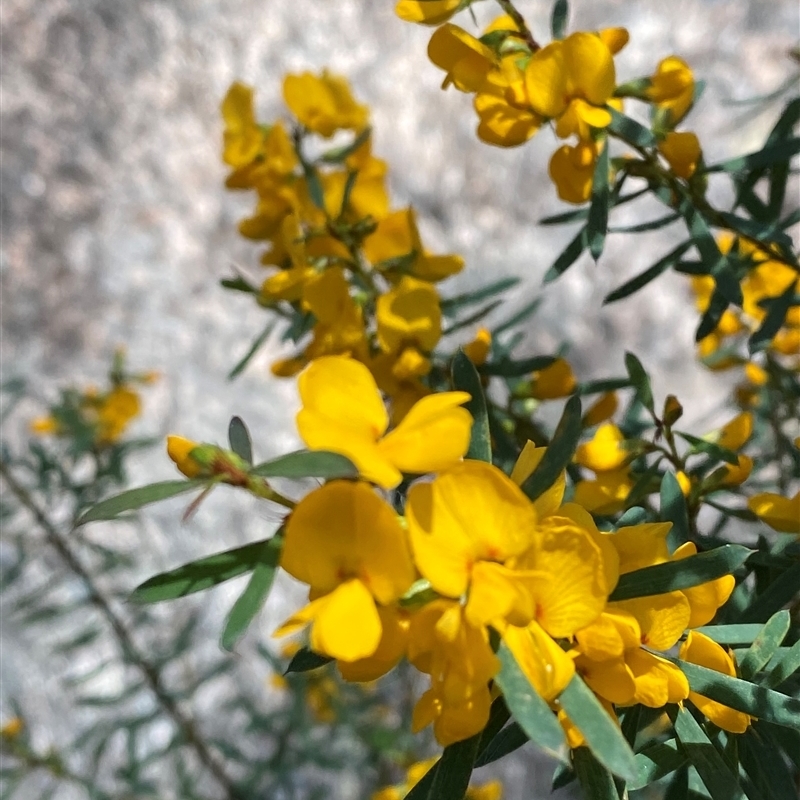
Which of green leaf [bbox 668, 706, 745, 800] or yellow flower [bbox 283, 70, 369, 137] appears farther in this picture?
yellow flower [bbox 283, 70, 369, 137]

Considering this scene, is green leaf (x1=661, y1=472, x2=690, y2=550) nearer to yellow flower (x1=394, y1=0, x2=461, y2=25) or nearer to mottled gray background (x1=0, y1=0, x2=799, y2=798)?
yellow flower (x1=394, y1=0, x2=461, y2=25)

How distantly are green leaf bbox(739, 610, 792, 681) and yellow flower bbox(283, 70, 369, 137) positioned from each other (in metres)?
0.75

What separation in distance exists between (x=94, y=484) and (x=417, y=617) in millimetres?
1135

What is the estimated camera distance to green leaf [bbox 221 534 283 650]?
1.33 feet

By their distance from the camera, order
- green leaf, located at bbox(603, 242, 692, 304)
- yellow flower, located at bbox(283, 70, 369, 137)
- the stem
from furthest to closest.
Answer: the stem
yellow flower, located at bbox(283, 70, 369, 137)
green leaf, located at bbox(603, 242, 692, 304)

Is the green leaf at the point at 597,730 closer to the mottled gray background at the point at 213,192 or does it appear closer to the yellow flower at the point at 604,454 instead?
the yellow flower at the point at 604,454

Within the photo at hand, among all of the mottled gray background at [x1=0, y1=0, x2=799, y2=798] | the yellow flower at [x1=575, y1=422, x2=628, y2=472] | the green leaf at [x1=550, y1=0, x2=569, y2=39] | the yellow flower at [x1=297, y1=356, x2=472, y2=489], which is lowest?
the yellow flower at [x1=297, y1=356, x2=472, y2=489]

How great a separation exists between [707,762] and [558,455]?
223mm

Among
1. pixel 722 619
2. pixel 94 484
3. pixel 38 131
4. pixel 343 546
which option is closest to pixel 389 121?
pixel 38 131

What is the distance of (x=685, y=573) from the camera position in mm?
464

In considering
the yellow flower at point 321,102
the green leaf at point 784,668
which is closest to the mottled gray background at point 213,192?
the yellow flower at point 321,102

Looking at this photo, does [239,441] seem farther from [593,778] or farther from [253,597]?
[593,778]

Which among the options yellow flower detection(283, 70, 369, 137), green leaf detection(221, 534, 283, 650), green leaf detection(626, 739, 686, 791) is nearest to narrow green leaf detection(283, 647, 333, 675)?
green leaf detection(221, 534, 283, 650)

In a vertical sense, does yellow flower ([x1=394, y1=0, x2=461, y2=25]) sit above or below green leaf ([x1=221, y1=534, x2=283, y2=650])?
above
